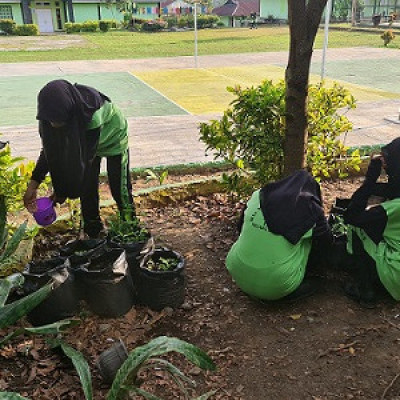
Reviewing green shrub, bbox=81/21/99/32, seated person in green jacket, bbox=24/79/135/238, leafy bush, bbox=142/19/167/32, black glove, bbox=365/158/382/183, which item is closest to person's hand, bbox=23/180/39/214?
seated person in green jacket, bbox=24/79/135/238

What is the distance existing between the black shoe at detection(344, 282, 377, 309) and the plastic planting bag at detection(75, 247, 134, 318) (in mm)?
1558

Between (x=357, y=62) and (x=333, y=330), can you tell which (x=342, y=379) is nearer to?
(x=333, y=330)

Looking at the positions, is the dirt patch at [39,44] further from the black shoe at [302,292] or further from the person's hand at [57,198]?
the black shoe at [302,292]

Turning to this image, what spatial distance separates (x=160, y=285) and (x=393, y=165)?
174 centimetres

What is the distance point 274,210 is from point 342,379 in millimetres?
1088

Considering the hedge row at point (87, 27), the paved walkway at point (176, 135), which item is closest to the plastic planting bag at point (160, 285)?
the paved walkway at point (176, 135)

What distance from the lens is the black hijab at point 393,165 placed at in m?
3.16

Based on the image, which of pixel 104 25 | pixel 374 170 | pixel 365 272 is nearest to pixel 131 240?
pixel 365 272

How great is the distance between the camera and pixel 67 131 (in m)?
3.31

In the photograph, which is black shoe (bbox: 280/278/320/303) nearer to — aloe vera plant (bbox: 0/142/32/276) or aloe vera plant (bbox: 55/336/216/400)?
aloe vera plant (bbox: 55/336/216/400)

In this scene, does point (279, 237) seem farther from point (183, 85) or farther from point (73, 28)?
point (73, 28)

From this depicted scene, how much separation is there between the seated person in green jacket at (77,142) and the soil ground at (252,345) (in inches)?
37.3

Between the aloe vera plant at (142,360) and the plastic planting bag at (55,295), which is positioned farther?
the plastic planting bag at (55,295)

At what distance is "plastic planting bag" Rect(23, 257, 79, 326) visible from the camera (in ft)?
10.4
